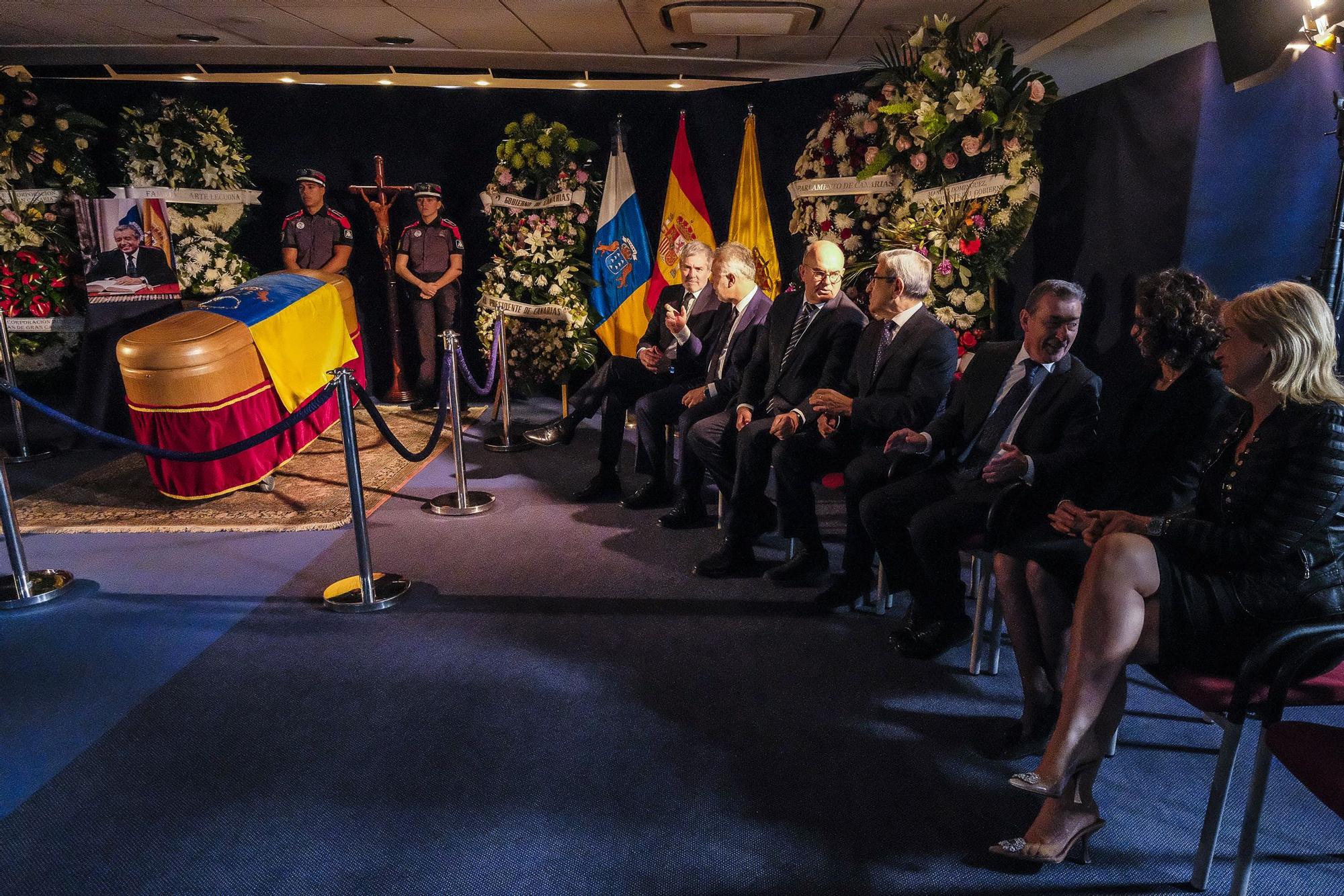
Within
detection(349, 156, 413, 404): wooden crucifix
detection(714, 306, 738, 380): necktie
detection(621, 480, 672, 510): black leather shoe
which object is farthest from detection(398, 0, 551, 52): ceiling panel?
detection(621, 480, 672, 510): black leather shoe

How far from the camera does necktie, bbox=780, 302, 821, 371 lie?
3.89 metres

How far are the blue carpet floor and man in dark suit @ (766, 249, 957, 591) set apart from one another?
0.76 feet

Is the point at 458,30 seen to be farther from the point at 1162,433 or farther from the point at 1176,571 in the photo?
the point at 1176,571

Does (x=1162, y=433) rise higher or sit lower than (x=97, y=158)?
lower

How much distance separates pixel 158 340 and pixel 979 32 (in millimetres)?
4391

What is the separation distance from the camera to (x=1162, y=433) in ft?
8.38

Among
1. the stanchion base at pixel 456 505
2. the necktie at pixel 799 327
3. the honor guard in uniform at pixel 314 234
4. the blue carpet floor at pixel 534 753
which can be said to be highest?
the honor guard in uniform at pixel 314 234

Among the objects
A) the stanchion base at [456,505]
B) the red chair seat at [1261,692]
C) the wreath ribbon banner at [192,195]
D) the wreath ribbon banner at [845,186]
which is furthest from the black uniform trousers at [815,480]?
the wreath ribbon banner at [192,195]

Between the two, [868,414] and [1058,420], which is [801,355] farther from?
[1058,420]

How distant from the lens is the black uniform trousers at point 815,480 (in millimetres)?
3396

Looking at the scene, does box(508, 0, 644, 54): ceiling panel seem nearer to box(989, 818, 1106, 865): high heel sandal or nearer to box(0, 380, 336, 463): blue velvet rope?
box(0, 380, 336, 463): blue velvet rope

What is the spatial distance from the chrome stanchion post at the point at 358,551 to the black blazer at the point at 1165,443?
8.79 feet

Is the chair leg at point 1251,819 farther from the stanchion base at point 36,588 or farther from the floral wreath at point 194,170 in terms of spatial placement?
the floral wreath at point 194,170

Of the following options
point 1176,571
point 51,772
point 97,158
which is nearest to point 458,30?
point 97,158
